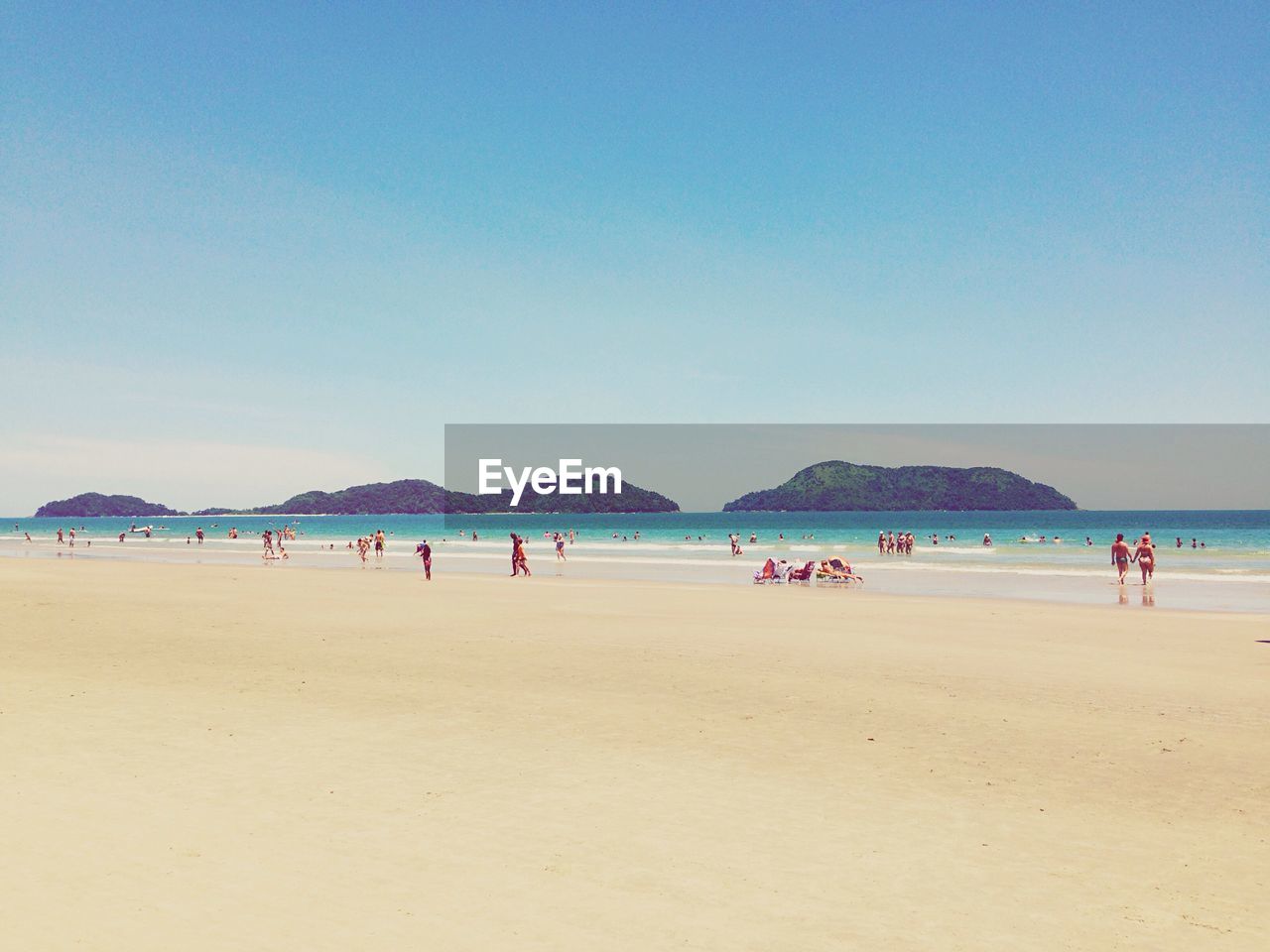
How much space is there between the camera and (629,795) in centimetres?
752

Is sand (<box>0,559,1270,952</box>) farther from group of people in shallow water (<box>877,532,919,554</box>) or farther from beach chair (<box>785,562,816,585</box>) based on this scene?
group of people in shallow water (<box>877,532,919,554</box>)

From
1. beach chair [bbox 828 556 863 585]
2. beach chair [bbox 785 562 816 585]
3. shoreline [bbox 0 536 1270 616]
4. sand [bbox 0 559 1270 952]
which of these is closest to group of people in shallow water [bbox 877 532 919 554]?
shoreline [bbox 0 536 1270 616]

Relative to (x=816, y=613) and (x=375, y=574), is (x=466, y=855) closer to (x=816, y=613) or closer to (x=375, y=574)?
(x=816, y=613)

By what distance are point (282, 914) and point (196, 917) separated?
0.46 meters

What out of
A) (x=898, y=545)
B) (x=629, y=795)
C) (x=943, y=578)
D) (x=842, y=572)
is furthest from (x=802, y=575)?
(x=898, y=545)

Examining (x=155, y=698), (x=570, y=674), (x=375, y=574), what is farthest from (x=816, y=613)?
(x=375, y=574)

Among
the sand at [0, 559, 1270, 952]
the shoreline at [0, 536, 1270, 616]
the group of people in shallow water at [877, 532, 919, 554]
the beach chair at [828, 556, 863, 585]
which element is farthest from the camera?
the group of people in shallow water at [877, 532, 919, 554]

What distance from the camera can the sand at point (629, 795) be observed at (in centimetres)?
516

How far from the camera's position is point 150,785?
753 centimetres

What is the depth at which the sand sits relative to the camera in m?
5.16

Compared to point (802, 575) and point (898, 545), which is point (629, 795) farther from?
point (898, 545)

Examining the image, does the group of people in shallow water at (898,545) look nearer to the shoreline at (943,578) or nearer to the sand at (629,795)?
the shoreline at (943,578)

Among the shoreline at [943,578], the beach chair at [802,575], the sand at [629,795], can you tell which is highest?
the sand at [629,795]

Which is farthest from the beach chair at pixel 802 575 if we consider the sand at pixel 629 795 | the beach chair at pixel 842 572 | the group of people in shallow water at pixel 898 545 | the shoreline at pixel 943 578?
the group of people in shallow water at pixel 898 545
